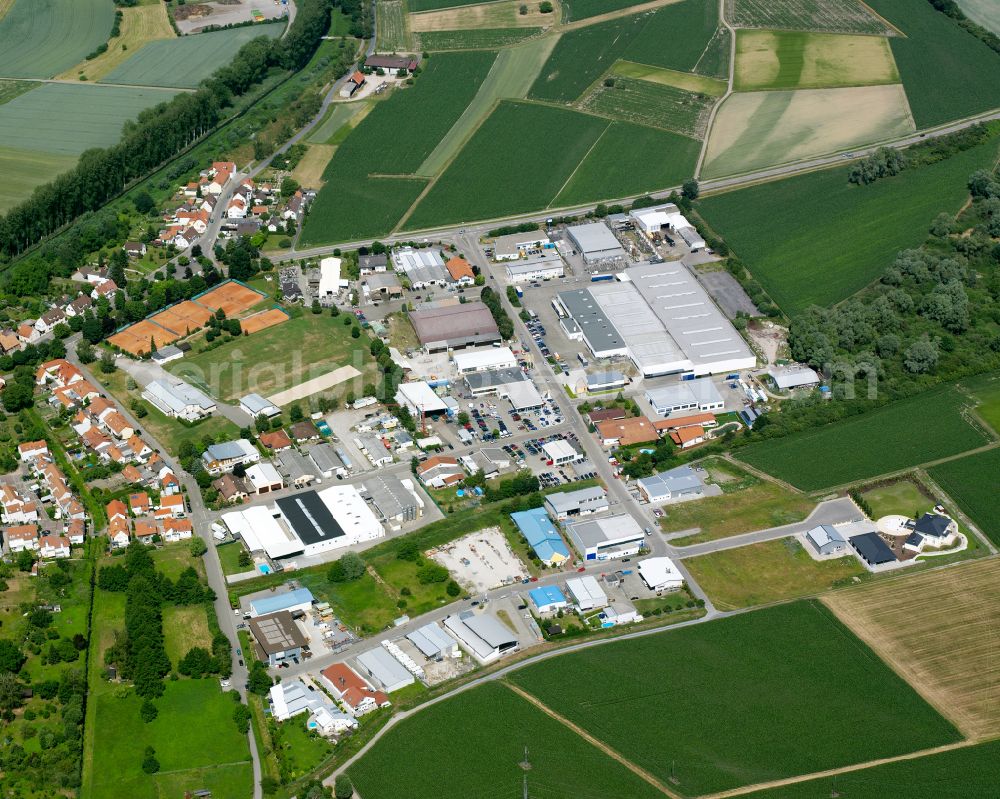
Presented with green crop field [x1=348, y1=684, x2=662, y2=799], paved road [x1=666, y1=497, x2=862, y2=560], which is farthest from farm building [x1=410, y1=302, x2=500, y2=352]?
green crop field [x1=348, y1=684, x2=662, y2=799]

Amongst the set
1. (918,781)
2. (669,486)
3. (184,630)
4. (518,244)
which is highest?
(518,244)

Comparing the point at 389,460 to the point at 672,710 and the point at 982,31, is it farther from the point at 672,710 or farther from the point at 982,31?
the point at 982,31

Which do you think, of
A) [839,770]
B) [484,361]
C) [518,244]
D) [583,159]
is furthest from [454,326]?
[839,770]

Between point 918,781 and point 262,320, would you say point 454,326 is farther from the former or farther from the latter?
point 918,781

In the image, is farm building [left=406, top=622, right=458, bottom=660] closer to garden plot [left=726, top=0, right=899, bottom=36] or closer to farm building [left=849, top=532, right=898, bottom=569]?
farm building [left=849, top=532, right=898, bottom=569]

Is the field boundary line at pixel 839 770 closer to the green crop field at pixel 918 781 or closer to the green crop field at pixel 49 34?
the green crop field at pixel 918 781

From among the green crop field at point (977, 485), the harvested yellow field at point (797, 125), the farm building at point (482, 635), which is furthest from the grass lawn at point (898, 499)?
the harvested yellow field at point (797, 125)

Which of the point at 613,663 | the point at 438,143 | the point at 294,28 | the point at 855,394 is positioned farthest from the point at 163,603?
the point at 294,28
